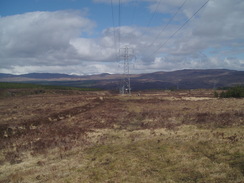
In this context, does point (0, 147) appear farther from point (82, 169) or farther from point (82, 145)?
point (82, 169)

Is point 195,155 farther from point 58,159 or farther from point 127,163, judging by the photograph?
point 58,159

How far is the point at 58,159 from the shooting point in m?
14.2

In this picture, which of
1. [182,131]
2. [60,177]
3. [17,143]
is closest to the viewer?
[60,177]

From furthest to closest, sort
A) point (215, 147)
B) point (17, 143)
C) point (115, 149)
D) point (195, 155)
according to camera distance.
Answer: point (17, 143) < point (115, 149) < point (215, 147) < point (195, 155)

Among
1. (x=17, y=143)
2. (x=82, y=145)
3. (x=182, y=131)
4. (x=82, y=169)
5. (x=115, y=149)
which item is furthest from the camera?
(x=182, y=131)

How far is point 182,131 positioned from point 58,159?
12538 millimetres

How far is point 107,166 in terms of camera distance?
12078 mm

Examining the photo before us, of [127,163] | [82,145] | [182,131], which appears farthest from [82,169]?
[182,131]

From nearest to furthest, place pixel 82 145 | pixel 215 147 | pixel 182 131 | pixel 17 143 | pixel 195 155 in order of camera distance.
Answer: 1. pixel 195 155
2. pixel 215 147
3. pixel 82 145
4. pixel 17 143
5. pixel 182 131

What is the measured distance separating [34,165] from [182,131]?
1413 centimetres

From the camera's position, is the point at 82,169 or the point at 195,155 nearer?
the point at 82,169

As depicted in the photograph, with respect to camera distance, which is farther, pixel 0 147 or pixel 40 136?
pixel 40 136

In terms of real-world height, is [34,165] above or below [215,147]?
below

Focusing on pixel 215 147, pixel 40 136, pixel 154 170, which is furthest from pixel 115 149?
pixel 40 136
